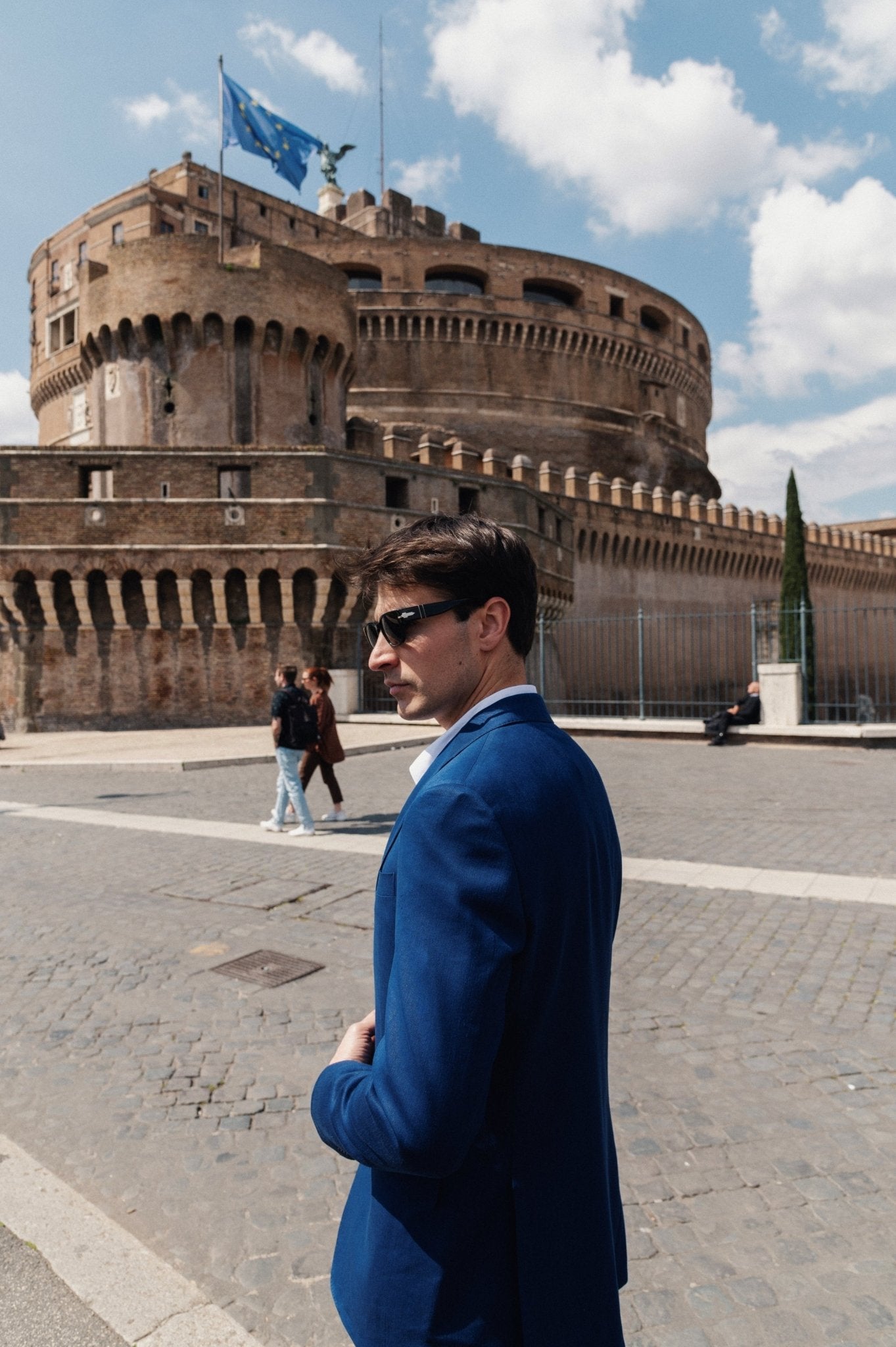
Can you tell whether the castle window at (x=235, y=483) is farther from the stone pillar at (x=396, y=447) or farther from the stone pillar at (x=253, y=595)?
the stone pillar at (x=396, y=447)

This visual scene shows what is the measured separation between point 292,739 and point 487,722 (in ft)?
22.7

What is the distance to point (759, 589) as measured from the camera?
3991 centimetres

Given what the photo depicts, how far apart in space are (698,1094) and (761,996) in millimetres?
1021

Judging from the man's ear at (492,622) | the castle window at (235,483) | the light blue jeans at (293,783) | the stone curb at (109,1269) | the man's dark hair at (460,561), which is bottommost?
the stone curb at (109,1269)

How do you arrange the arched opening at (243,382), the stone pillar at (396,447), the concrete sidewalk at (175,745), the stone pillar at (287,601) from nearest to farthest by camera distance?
the concrete sidewalk at (175,745), the stone pillar at (287,601), the arched opening at (243,382), the stone pillar at (396,447)

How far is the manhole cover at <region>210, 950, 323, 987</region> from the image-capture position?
14.4 ft

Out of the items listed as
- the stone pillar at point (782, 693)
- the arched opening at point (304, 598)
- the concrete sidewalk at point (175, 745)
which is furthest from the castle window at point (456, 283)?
the stone pillar at point (782, 693)

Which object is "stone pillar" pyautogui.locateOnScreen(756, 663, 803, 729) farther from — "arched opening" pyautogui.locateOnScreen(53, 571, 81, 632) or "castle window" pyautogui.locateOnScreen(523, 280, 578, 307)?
"castle window" pyautogui.locateOnScreen(523, 280, 578, 307)

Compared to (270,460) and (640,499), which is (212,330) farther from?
(640,499)

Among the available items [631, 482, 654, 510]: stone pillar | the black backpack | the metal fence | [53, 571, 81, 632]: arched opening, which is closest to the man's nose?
the black backpack

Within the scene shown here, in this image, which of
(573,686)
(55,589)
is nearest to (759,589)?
(573,686)

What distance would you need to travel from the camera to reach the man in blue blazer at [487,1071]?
1.08 metres

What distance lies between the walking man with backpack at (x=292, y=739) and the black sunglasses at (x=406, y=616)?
667cm

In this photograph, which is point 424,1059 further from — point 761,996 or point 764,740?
point 764,740
